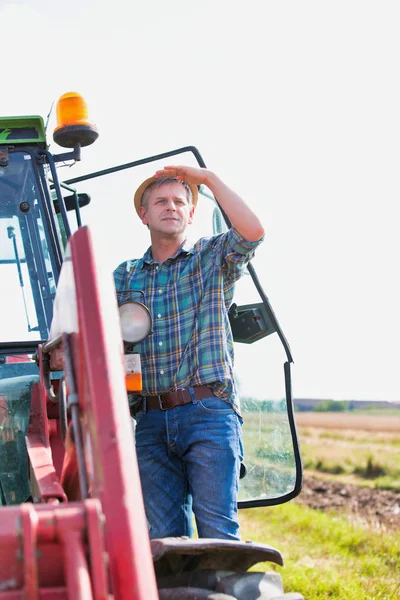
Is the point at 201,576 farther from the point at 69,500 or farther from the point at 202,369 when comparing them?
the point at 202,369

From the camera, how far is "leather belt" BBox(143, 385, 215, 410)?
11.6 ft

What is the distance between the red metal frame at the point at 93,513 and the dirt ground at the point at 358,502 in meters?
8.57

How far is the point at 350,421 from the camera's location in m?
39.0

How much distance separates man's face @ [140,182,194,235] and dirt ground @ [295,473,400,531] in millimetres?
7310

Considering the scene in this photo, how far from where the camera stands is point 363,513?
12477 mm

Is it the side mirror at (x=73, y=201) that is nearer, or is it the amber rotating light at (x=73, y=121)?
the amber rotating light at (x=73, y=121)

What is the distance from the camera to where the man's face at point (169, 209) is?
3812 millimetres

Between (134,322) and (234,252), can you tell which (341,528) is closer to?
(234,252)

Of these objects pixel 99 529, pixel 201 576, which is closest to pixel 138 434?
pixel 201 576

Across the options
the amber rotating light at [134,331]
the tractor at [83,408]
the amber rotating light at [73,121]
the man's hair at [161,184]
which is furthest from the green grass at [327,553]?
the amber rotating light at [73,121]

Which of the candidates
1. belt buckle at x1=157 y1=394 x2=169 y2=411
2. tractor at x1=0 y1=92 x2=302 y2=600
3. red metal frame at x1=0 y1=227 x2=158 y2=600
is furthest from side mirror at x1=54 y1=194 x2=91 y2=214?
red metal frame at x1=0 y1=227 x2=158 y2=600

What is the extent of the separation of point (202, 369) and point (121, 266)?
0.74 m

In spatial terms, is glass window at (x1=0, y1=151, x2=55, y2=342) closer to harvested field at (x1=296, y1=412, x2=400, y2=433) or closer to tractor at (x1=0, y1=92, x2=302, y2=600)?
tractor at (x1=0, y1=92, x2=302, y2=600)

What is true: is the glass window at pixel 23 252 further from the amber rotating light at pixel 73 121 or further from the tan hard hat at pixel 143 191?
the tan hard hat at pixel 143 191
